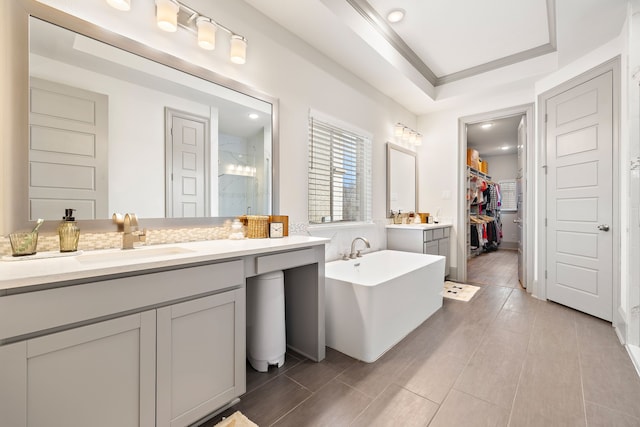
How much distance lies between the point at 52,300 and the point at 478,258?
262 inches

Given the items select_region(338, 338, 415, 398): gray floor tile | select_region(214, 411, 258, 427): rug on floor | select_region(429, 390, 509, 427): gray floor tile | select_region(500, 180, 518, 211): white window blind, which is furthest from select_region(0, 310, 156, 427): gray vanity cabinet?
select_region(500, 180, 518, 211): white window blind

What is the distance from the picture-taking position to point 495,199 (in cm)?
689

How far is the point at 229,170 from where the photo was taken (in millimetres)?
2010

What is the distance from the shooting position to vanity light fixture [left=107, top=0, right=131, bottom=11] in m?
1.44

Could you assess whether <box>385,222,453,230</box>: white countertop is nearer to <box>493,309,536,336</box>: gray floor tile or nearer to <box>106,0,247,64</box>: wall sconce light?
<box>493,309,536,336</box>: gray floor tile

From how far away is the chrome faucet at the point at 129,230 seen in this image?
1464mm

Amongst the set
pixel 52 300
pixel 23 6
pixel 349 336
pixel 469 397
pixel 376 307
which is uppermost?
pixel 23 6

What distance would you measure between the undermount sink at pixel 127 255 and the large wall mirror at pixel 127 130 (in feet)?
0.75

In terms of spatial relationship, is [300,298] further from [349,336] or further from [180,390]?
[180,390]

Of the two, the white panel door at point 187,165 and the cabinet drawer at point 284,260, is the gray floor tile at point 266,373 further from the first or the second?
the white panel door at point 187,165

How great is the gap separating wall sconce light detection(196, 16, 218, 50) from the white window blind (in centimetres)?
798

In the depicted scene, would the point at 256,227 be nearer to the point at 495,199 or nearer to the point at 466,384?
the point at 466,384

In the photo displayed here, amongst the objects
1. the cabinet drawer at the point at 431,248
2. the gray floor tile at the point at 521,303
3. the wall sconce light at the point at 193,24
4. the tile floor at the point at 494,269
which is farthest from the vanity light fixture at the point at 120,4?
the tile floor at the point at 494,269

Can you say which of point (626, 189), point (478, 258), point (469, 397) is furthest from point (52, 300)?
point (478, 258)
